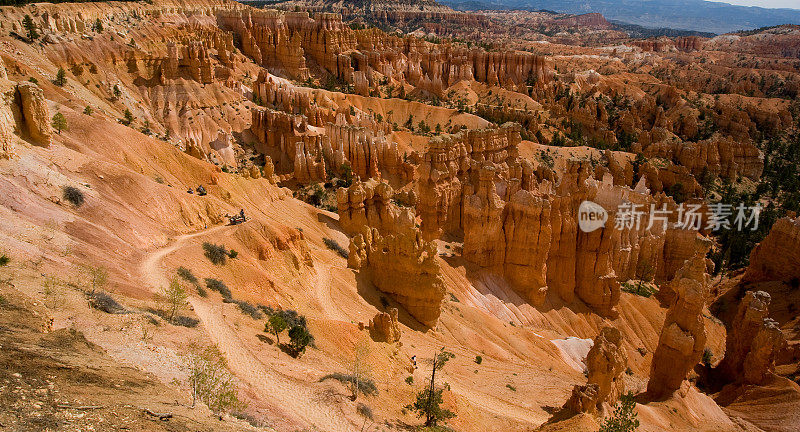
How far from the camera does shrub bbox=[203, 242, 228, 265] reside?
68.5 ft

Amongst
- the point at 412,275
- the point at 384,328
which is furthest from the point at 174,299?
the point at 412,275

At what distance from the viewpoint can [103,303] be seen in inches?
556

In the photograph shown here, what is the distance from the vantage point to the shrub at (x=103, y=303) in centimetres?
1395

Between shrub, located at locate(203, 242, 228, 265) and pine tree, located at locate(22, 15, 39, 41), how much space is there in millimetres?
40909

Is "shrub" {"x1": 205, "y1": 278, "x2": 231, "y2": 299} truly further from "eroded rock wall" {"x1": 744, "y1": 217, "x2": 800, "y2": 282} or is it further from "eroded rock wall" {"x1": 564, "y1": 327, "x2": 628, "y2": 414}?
"eroded rock wall" {"x1": 744, "y1": 217, "x2": 800, "y2": 282}

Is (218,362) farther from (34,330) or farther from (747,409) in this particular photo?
(747,409)

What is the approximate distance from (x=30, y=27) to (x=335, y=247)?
40.3 metres

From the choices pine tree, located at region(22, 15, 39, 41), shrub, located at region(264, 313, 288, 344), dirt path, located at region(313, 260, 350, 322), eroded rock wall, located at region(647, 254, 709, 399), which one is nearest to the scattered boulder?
dirt path, located at region(313, 260, 350, 322)

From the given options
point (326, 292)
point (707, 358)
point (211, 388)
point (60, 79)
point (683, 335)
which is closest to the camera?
point (211, 388)

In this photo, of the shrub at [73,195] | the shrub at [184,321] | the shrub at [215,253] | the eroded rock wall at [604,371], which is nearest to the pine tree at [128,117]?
the shrub at [73,195]

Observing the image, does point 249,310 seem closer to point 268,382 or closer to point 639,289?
point 268,382

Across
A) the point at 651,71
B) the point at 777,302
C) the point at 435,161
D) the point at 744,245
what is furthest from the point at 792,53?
the point at 435,161

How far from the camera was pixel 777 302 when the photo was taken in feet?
126

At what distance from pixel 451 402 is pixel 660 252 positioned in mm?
31659
